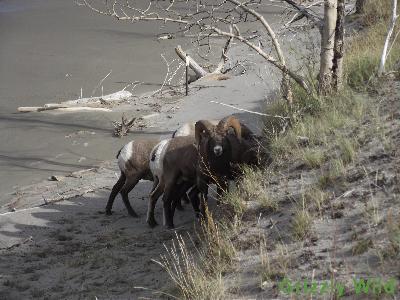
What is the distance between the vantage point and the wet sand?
14891 millimetres

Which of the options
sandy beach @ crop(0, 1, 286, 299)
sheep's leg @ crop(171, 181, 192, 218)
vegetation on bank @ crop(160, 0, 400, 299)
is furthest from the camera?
sheep's leg @ crop(171, 181, 192, 218)

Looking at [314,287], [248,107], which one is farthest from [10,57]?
[314,287]

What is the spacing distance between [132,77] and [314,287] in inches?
667

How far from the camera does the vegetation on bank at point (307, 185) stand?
582cm

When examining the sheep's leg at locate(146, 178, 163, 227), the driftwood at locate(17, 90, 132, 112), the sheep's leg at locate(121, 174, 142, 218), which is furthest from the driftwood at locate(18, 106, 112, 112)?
the sheep's leg at locate(146, 178, 163, 227)

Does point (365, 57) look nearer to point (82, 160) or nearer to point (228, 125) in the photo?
point (228, 125)

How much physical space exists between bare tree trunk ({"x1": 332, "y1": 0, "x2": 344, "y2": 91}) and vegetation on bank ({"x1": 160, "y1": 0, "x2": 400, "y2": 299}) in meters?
0.14

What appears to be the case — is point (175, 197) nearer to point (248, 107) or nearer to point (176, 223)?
point (176, 223)

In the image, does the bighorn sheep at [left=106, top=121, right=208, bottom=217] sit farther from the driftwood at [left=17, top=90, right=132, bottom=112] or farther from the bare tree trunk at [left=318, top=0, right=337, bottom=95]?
the driftwood at [left=17, top=90, right=132, bottom=112]

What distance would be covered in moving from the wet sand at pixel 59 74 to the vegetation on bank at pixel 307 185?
6181mm

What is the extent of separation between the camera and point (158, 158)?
1052cm

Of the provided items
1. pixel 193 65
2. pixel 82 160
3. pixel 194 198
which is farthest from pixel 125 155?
pixel 193 65

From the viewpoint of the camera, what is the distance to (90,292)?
24.7ft

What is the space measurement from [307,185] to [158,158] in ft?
12.6
